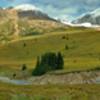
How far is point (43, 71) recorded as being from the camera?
192 m

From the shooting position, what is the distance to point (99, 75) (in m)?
153

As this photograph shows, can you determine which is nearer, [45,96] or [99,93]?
[45,96]

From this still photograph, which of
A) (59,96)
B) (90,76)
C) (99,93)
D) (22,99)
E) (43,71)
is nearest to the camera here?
(22,99)

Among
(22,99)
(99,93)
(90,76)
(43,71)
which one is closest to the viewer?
(22,99)

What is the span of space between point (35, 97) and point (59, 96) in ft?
15.7

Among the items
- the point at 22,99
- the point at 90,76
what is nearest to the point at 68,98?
the point at 22,99

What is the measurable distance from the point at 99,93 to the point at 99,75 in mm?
69893

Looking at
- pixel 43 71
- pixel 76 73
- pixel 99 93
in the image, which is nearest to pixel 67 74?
pixel 76 73

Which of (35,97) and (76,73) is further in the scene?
(76,73)

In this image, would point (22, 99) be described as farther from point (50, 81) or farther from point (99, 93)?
point (50, 81)

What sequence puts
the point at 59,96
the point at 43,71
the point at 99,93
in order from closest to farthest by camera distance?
1. the point at 59,96
2. the point at 99,93
3. the point at 43,71

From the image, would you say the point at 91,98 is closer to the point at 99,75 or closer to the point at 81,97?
the point at 81,97

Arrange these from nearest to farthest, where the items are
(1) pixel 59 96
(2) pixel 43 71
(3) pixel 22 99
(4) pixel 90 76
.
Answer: (3) pixel 22 99, (1) pixel 59 96, (4) pixel 90 76, (2) pixel 43 71

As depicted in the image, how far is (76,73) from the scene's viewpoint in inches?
6043
